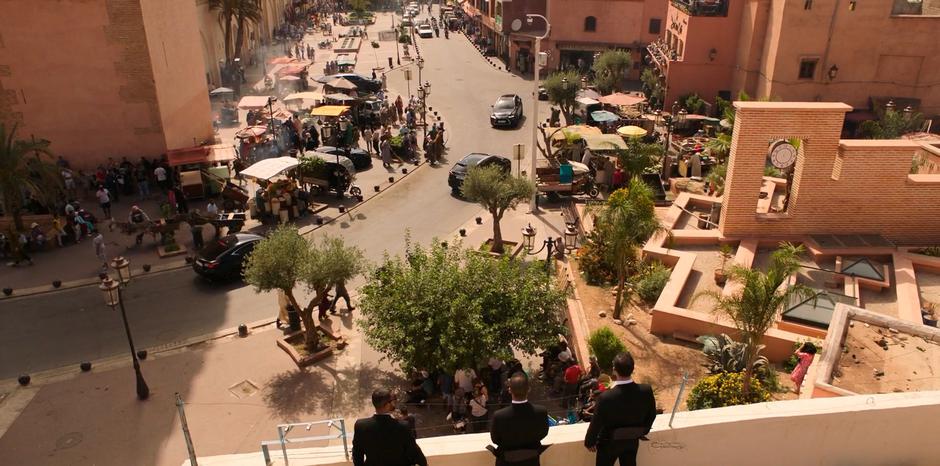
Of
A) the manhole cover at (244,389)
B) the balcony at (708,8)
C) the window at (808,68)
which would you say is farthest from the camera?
the balcony at (708,8)

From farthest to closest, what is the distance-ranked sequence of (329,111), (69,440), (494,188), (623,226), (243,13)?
(243,13)
(329,111)
(494,188)
(623,226)
(69,440)

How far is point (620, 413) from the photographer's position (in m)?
5.80

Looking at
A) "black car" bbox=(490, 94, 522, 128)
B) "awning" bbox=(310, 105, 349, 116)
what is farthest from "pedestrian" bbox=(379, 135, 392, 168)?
"black car" bbox=(490, 94, 522, 128)

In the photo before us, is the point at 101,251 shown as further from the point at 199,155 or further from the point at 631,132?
the point at 631,132

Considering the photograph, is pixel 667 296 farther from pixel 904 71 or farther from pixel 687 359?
pixel 904 71

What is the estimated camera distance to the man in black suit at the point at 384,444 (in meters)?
5.57

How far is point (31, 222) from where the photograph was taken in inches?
854

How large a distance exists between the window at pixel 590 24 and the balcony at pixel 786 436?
140 feet

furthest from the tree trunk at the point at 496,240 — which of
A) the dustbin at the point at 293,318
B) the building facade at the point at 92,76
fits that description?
the building facade at the point at 92,76

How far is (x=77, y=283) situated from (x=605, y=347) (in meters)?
14.8

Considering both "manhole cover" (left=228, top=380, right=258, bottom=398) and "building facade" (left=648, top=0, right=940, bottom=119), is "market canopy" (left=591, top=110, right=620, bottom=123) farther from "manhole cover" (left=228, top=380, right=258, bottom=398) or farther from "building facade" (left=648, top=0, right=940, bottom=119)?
"manhole cover" (left=228, top=380, right=258, bottom=398)

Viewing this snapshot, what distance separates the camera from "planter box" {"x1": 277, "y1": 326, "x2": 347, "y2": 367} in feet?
48.7

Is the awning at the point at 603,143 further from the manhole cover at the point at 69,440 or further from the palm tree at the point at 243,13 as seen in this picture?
the palm tree at the point at 243,13

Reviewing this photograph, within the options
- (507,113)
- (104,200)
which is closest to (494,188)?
(104,200)
